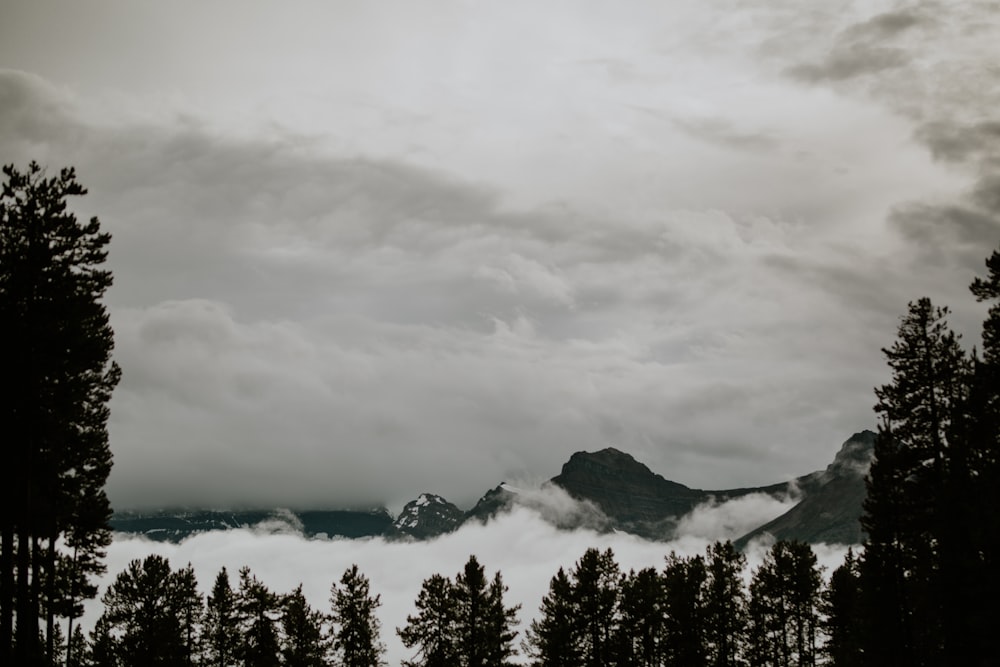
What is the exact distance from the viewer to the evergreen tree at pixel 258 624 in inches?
1857

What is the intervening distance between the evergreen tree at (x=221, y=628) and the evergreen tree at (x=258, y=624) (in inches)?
16.7

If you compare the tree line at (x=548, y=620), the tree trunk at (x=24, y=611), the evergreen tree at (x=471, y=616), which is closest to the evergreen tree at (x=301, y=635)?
the tree line at (x=548, y=620)

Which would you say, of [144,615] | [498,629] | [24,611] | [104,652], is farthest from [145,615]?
[24,611]

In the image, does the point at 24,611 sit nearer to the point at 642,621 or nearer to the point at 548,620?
the point at 548,620

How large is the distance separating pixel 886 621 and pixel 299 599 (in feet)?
111

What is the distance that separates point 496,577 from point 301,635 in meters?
12.6

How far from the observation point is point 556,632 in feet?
160

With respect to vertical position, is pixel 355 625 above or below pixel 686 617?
below

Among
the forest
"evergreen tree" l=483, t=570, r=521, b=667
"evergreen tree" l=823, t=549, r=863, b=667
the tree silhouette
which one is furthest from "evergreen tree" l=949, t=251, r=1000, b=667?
the tree silhouette

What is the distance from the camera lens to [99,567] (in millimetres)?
32812

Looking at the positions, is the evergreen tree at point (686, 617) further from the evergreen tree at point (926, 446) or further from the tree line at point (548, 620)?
the evergreen tree at point (926, 446)

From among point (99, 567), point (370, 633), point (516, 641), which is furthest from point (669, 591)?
point (99, 567)

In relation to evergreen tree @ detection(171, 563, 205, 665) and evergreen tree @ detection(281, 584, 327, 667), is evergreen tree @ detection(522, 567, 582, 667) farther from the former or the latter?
evergreen tree @ detection(171, 563, 205, 665)

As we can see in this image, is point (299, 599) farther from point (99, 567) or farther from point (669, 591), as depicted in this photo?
point (669, 591)
